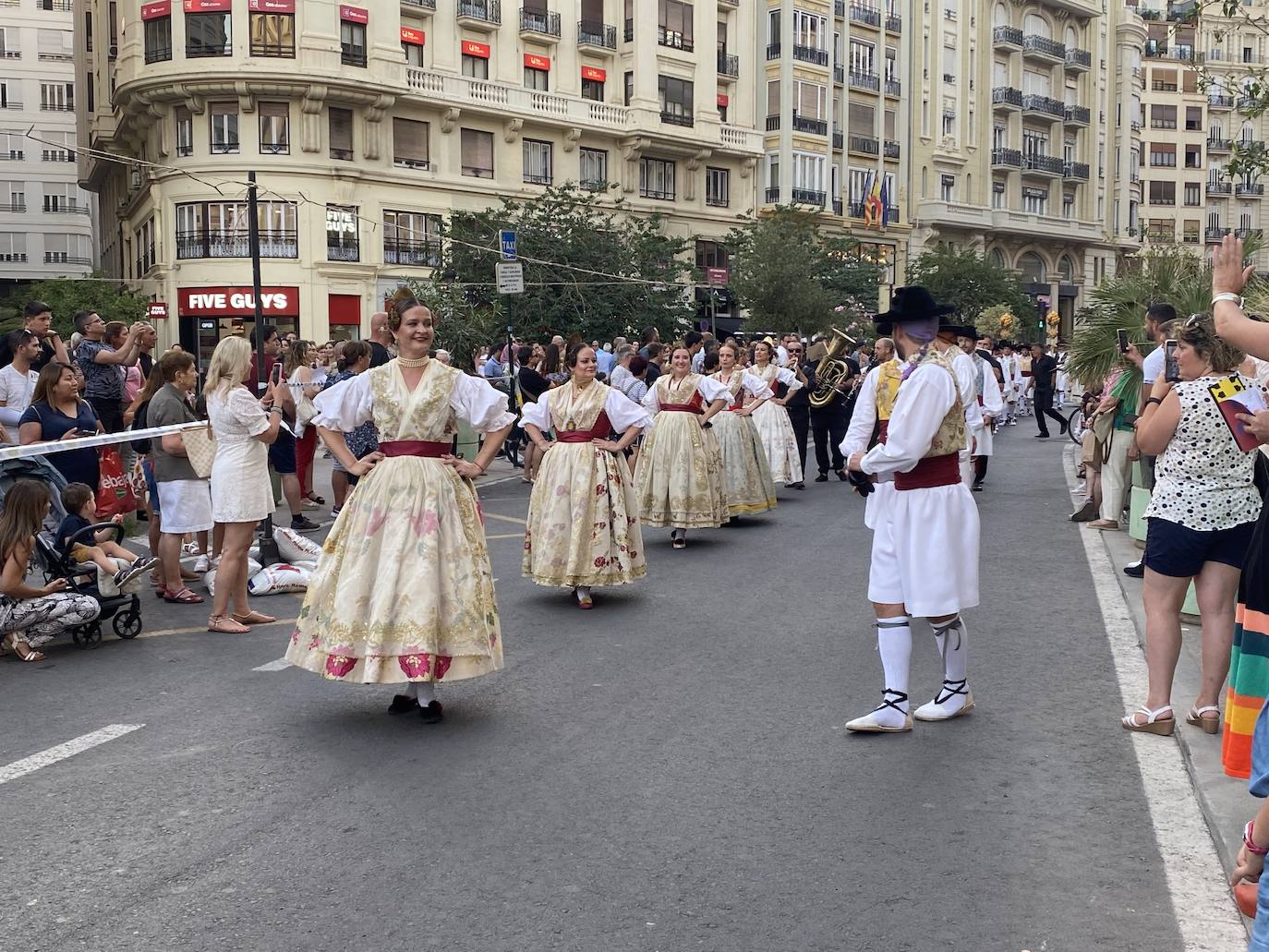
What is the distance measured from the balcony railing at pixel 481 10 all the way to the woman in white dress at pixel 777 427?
29.0m

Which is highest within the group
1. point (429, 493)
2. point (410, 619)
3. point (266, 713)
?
point (429, 493)

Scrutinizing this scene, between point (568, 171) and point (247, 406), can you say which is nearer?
point (247, 406)

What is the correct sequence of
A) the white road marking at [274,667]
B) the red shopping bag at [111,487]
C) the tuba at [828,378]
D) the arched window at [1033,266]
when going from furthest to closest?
the arched window at [1033,266], the tuba at [828,378], the red shopping bag at [111,487], the white road marking at [274,667]

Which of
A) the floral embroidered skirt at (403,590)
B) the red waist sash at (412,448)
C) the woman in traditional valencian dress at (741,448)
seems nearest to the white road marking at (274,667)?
the floral embroidered skirt at (403,590)

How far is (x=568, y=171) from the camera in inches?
1817

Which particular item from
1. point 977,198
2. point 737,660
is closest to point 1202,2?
point 737,660

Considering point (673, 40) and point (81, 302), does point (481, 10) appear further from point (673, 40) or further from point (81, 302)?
point (81, 302)

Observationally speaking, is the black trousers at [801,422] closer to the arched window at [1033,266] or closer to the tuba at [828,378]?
the tuba at [828,378]

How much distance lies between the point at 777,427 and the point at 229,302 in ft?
85.9

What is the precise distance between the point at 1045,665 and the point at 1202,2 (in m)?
7.81

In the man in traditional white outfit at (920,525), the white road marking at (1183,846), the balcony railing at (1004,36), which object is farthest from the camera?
the balcony railing at (1004,36)

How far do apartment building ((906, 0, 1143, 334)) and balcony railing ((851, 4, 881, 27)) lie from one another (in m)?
3.19

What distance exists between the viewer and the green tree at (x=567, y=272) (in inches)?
1328

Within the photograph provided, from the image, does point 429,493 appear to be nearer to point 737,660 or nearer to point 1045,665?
point 737,660
